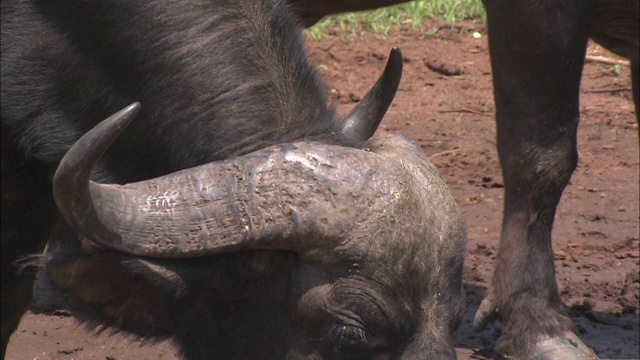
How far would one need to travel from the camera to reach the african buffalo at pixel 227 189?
3.20 metres

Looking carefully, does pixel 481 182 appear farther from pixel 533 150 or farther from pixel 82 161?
pixel 82 161

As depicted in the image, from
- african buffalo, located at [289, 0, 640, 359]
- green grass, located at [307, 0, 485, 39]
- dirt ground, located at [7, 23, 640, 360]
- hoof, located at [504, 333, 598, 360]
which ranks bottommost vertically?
dirt ground, located at [7, 23, 640, 360]

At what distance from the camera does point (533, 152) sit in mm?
5250

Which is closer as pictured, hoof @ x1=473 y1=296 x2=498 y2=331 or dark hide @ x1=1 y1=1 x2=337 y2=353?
dark hide @ x1=1 y1=1 x2=337 y2=353

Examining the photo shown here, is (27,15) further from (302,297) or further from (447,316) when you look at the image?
(447,316)

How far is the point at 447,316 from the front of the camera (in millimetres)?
Result: 3424

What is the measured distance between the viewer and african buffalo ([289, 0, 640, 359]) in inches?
203

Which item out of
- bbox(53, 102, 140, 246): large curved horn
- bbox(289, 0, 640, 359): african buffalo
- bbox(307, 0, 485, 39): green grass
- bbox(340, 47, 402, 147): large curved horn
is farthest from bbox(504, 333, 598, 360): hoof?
bbox(307, 0, 485, 39): green grass

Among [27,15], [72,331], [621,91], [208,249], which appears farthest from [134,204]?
[621,91]

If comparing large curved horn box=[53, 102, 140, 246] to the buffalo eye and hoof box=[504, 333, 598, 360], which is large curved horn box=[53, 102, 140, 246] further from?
hoof box=[504, 333, 598, 360]

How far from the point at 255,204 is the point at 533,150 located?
234cm

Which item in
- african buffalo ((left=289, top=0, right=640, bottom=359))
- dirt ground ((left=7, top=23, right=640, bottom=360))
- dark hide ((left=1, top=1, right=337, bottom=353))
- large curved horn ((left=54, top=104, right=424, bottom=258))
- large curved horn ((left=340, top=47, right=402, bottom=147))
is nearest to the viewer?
large curved horn ((left=54, top=104, right=424, bottom=258))

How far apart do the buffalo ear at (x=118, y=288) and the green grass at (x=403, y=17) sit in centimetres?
662

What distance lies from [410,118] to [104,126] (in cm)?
554
